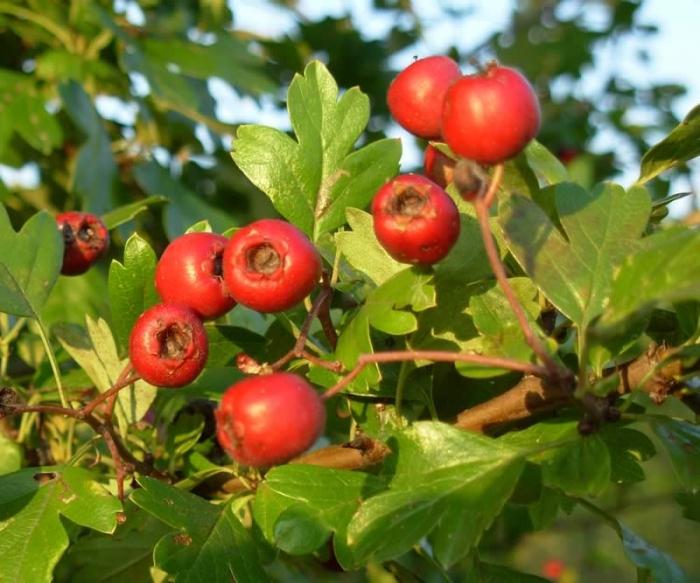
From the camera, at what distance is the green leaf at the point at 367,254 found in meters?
0.88

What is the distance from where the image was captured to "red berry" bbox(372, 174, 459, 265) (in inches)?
29.8

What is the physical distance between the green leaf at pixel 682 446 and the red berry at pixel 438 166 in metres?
0.31

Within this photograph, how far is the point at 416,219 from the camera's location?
0.76 m

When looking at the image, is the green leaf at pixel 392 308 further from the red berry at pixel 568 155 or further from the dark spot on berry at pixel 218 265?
the red berry at pixel 568 155

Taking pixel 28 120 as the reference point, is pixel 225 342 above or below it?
below

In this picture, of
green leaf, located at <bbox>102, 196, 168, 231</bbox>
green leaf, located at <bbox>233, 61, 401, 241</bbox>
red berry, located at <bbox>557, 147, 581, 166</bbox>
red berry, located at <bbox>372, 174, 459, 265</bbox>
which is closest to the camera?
red berry, located at <bbox>372, 174, 459, 265</bbox>

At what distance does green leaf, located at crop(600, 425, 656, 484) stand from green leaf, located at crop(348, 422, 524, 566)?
0.15 meters

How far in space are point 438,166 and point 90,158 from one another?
1164 mm

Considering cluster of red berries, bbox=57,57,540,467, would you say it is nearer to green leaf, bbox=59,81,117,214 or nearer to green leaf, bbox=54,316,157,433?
green leaf, bbox=54,316,157,433

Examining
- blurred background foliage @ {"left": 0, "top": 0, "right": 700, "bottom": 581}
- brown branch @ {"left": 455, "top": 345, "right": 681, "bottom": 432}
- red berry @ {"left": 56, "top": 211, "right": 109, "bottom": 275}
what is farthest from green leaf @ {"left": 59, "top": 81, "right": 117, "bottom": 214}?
brown branch @ {"left": 455, "top": 345, "right": 681, "bottom": 432}

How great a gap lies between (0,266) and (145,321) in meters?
0.26

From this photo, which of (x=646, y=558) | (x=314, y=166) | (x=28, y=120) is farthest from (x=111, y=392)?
(x=28, y=120)


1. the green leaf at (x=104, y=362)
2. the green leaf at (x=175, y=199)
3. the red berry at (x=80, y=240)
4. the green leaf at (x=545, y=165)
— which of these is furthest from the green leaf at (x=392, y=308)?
the green leaf at (x=175, y=199)

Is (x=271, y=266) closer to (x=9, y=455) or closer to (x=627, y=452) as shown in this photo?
(x=627, y=452)
